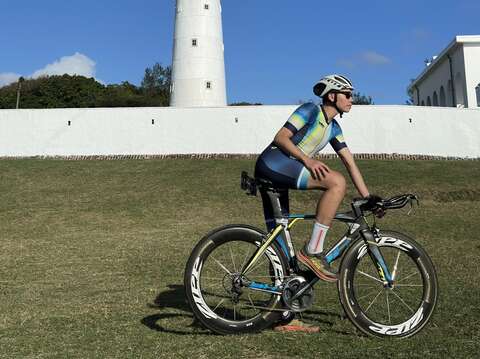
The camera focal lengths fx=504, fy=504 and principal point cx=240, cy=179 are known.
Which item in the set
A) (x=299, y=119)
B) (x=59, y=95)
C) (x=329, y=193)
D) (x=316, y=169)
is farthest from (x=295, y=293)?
(x=59, y=95)

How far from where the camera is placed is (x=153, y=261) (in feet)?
28.1

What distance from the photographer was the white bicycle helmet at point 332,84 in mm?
4105

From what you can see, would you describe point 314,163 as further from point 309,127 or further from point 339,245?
point 339,245

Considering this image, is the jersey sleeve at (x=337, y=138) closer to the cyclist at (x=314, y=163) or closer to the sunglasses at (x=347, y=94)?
the cyclist at (x=314, y=163)

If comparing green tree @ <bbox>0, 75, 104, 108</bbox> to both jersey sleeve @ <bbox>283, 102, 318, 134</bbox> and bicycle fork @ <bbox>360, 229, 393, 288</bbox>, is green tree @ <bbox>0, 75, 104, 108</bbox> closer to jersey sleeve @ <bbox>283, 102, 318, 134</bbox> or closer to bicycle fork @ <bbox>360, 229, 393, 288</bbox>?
jersey sleeve @ <bbox>283, 102, 318, 134</bbox>

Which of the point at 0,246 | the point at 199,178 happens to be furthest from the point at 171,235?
the point at 199,178

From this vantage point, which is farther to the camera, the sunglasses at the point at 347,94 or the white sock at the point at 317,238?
the sunglasses at the point at 347,94

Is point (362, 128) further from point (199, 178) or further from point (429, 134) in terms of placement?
point (199, 178)

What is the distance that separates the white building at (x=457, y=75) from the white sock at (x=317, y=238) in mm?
37671

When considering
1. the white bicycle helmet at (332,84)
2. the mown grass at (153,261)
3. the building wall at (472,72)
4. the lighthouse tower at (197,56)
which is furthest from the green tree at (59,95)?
the white bicycle helmet at (332,84)

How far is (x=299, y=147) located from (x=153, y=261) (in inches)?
205

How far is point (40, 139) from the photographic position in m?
33.3

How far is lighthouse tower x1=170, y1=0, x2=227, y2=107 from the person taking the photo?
37.9 m

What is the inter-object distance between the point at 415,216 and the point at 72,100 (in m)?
61.9
